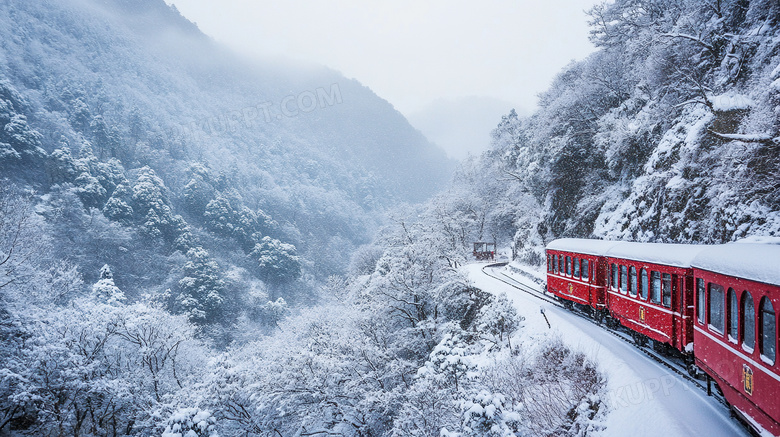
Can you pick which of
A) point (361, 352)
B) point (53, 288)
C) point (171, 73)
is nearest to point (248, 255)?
point (53, 288)

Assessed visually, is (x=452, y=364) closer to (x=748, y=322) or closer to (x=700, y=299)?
(x=700, y=299)

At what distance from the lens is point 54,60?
2613 inches

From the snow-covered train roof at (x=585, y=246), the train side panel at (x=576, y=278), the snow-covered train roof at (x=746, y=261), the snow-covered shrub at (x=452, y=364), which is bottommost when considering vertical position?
the snow-covered shrub at (x=452, y=364)

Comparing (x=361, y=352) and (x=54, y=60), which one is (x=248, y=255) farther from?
(x=54, y=60)

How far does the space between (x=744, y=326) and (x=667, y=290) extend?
138 inches

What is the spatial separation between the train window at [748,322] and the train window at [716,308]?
26.6 inches

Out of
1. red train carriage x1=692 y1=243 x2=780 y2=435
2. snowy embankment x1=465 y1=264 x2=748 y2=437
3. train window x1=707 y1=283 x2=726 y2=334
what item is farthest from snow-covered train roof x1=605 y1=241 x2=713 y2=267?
snowy embankment x1=465 y1=264 x2=748 y2=437

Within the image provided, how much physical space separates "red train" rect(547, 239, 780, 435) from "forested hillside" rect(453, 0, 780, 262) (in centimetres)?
346

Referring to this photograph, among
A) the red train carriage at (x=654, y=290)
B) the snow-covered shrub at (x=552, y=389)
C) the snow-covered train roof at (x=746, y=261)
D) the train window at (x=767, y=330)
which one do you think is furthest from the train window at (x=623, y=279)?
the train window at (x=767, y=330)

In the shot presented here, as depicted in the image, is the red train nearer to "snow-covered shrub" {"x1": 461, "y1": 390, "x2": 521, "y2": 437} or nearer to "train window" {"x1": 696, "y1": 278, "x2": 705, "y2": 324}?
"train window" {"x1": 696, "y1": 278, "x2": 705, "y2": 324}

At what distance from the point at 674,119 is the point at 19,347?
30619mm

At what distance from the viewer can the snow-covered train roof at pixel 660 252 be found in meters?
7.78

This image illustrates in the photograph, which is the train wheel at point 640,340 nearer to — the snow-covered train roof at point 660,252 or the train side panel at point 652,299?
the train side panel at point 652,299

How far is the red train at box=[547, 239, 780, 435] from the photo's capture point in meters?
4.60
